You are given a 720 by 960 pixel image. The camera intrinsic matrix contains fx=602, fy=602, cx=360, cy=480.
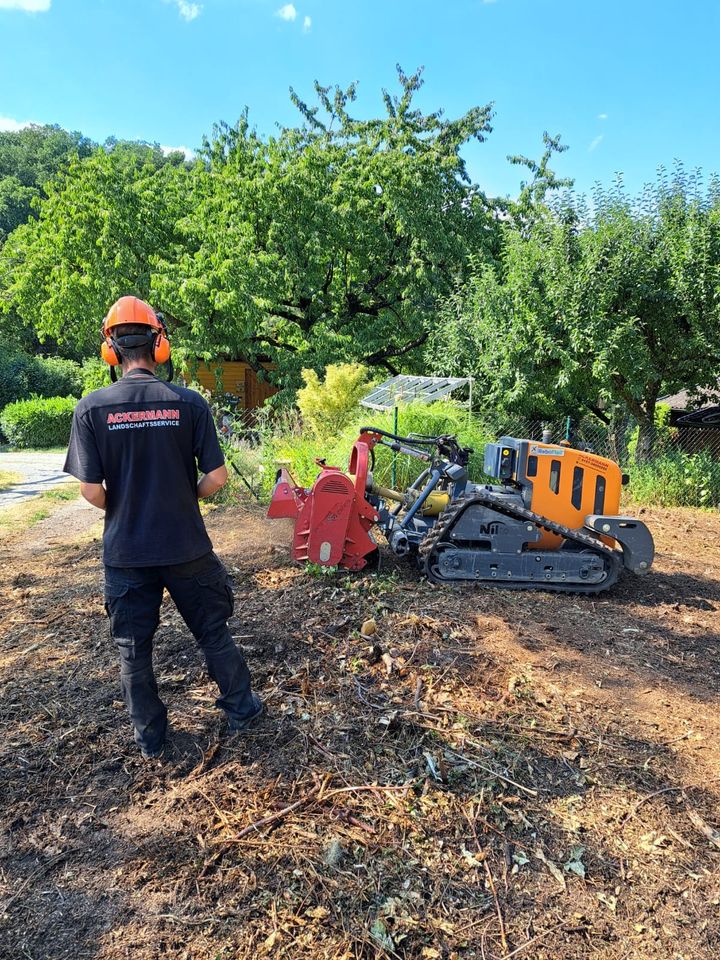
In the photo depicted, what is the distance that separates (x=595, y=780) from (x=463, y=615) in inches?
70.4

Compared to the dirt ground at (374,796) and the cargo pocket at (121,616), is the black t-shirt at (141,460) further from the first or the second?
the dirt ground at (374,796)

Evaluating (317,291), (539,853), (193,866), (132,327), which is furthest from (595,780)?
(317,291)

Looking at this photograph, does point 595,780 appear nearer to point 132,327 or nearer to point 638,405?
point 132,327

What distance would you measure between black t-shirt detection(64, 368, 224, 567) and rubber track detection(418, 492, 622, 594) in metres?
2.78

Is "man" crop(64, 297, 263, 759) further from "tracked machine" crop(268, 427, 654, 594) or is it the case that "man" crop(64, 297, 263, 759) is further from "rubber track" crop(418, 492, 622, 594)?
"rubber track" crop(418, 492, 622, 594)

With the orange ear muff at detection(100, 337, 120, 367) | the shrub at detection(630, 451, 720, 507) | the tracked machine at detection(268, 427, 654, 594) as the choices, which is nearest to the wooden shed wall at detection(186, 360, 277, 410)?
the shrub at detection(630, 451, 720, 507)

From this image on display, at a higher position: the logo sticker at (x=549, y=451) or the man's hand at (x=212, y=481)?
the logo sticker at (x=549, y=451)

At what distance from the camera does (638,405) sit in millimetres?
10727

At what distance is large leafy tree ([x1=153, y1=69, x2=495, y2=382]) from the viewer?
15000 mm

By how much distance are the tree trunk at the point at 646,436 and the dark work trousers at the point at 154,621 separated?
377 inches

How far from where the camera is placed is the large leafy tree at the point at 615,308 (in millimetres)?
9445

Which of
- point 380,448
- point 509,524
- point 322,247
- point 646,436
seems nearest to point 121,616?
point 509,524

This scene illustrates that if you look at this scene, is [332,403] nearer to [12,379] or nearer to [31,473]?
[31,473]

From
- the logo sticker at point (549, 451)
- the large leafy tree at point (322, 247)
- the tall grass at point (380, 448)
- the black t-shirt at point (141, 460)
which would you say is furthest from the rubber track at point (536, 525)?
the large leafy tree at point (322, 247)
